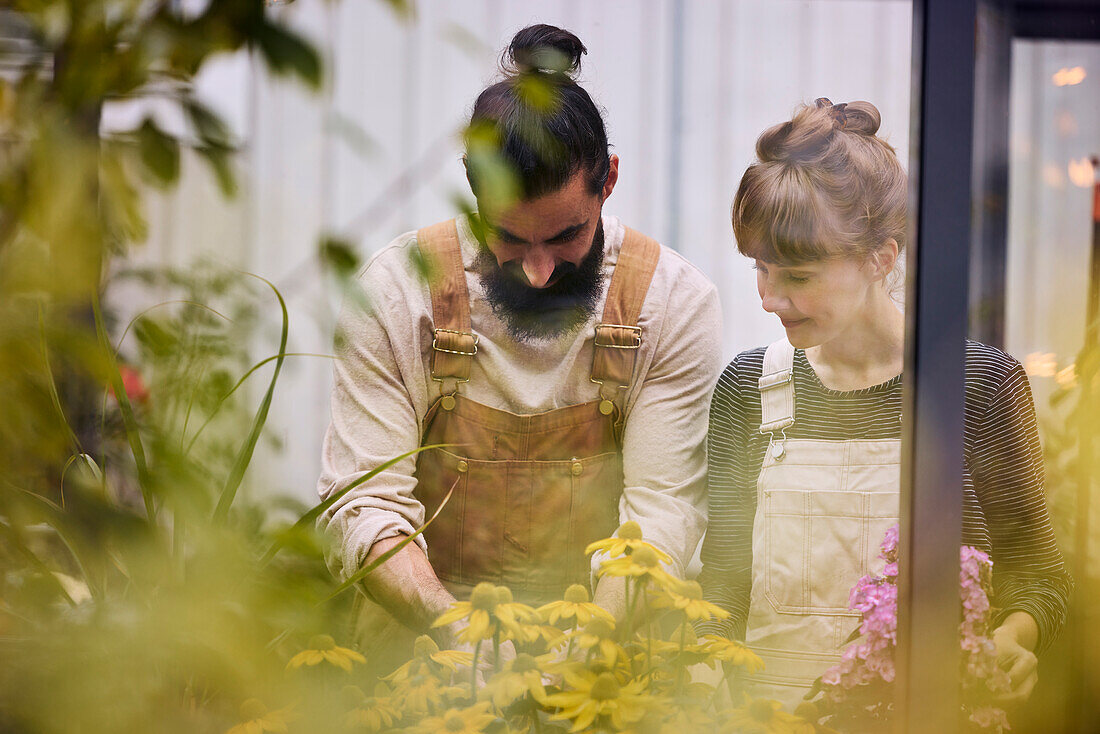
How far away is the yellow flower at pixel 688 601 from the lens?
113 cm

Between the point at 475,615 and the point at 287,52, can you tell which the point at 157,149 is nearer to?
the point at 287,52

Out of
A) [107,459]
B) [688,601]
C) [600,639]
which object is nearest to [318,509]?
[107,459]

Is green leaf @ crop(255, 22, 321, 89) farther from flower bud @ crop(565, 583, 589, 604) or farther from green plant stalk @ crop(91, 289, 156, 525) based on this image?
flower bud @ crop(565, 583, 589, 604)

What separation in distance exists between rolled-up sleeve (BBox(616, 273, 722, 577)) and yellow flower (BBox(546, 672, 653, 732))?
268mm

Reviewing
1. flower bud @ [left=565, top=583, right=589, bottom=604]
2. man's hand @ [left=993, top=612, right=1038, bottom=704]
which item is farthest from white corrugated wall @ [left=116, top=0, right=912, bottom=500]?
man's hand @ [left=993, top=612, right=1038, bottom=704]

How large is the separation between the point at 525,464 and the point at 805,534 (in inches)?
19.2

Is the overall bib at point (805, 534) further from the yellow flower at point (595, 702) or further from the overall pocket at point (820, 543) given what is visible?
the yellow flower at point (595, 702)

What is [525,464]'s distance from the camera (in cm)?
126

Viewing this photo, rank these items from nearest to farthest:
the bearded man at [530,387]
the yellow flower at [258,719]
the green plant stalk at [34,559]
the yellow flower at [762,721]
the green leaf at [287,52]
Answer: the green leaf at [287,52] < the green plant stalk at [34,559] < the yellow flower at [258,719] < the yellow flower at [762,721] < the bearded man at [530,387]

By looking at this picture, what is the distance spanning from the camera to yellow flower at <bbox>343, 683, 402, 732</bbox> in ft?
3.58

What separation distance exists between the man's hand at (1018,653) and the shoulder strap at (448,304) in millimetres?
963

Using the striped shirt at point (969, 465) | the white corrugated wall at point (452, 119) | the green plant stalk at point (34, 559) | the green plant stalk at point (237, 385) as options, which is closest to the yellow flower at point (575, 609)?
the striped shirt at point (969, 465)

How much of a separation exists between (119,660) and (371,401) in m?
0.50

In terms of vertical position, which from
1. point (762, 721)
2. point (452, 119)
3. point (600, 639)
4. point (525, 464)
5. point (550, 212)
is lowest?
point (762, 721)
